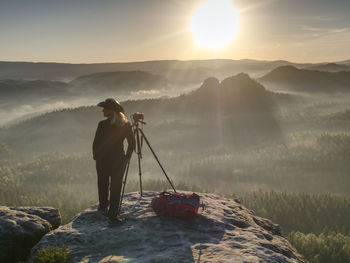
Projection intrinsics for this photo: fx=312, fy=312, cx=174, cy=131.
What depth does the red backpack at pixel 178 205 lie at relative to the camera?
10.3 meters

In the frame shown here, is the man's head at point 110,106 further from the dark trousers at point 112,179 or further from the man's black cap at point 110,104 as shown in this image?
the dark trousers at point 112,179

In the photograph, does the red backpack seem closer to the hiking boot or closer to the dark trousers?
the dark trousers

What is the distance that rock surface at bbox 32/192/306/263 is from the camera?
8.30 metres

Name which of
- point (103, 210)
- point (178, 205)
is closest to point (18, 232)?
point (103, 210)

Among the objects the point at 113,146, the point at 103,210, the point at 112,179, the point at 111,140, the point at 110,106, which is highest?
the point at 110,106

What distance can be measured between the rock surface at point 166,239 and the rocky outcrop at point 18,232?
978 mm

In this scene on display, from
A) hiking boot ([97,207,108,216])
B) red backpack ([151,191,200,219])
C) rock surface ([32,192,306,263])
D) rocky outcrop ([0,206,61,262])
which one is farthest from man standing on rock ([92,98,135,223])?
rocky outcrop ([0,206,61,262])

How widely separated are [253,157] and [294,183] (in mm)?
51963

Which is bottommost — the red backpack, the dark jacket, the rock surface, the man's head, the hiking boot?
the rock surface

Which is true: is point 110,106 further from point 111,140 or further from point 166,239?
point 166,239

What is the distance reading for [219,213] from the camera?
1146 cm

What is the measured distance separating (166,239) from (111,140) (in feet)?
12.0

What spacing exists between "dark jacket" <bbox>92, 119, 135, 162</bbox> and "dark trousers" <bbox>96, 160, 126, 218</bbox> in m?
0.21

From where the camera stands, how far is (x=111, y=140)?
10422 mm
